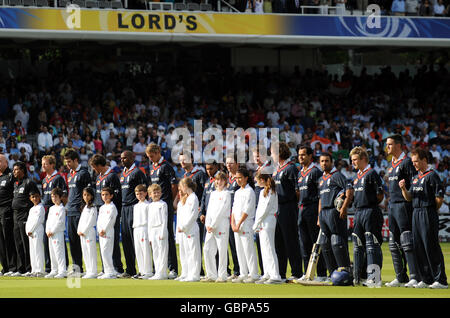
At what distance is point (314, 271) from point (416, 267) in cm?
147

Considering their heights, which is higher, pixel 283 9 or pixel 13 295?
pixel 283 9

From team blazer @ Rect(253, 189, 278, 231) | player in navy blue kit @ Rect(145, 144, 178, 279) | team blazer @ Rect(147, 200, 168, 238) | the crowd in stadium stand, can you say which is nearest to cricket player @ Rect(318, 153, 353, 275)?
team blazer @ Rect(253, 189, 278, 231)

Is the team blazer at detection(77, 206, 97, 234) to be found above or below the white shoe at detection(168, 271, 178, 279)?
above

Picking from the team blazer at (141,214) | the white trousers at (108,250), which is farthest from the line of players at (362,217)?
the white trousers at (108,250)

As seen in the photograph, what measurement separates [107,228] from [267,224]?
297 cm

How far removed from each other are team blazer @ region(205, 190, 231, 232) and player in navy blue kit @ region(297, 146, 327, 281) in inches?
46.4

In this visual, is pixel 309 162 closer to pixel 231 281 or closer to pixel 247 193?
pixel 247 193

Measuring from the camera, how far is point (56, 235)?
49.2 feet

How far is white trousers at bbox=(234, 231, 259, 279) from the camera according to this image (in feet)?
44.4

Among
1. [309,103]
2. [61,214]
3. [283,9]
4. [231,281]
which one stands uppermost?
[283,9]

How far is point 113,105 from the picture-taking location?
97.3 ft

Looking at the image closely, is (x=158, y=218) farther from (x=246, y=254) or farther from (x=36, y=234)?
(x=36, y=234)

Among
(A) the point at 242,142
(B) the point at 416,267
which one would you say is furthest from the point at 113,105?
(B) the point at 416,267

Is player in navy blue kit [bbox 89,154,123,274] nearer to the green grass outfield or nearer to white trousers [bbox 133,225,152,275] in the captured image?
white trousers [bbox 133,225,152,275]
